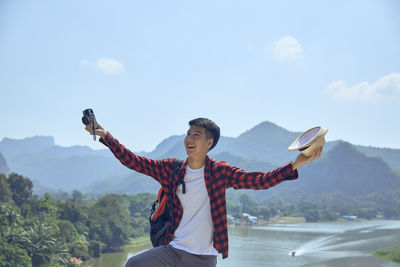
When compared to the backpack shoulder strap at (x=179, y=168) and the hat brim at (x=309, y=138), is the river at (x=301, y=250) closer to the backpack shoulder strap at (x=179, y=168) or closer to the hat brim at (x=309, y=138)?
the backpack shoulder strap at (x=179, y=168)

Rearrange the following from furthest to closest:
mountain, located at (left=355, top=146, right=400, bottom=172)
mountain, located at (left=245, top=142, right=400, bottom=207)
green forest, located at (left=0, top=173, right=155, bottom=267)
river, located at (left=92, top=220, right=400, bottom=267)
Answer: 1. mountain, located at (left=355, top=146, right=400, bottom=172)
2. mountain, located at (left=245, top=142, right=400, bottom=207)
3. river, located at (left=92, top=220, right=400, bottom=267)
4. green forest, located at (left=0, top=173, right=155, bottom=267)

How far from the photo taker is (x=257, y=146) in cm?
19725

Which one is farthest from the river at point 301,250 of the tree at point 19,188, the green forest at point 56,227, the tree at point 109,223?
the tree at point 19,188

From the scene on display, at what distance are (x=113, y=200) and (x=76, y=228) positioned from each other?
22.8ft

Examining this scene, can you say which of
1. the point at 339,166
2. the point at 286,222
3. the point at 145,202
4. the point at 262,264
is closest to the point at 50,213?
the point at 262,264

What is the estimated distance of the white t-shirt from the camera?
2.21 meters

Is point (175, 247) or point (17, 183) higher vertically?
point (17, 183)

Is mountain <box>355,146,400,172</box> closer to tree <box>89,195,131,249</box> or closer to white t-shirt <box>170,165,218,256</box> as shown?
tree <box>89,195,131,249</box>

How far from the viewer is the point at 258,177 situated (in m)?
2.19

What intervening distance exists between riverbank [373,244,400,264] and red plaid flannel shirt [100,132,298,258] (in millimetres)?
27790

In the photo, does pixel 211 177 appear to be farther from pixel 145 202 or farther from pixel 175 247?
pixel 145 202

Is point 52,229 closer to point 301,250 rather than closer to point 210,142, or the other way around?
point 301,250

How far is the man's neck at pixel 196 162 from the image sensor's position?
235 centimetres

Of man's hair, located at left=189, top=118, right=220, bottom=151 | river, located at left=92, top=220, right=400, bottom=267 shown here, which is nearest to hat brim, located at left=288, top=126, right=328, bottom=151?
man's hair, located at left=189, top=118, right=220, bottom=151
